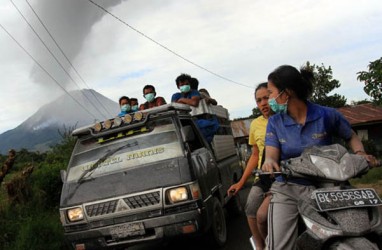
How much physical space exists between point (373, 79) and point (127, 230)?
923 cm

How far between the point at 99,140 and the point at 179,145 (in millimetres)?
1174

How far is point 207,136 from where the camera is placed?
7.26 meters

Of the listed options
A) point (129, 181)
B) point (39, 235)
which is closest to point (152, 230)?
point (129, 181)

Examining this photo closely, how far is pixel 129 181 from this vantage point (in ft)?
15.9

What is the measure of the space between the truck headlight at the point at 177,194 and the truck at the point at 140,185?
0.01 m

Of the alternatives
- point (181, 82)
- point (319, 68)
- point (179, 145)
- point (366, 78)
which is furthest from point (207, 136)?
point (319, 68)

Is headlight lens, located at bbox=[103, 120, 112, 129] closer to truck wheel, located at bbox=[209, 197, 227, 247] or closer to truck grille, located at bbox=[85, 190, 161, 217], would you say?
truck grille, located at bbox=[85, 190, 161, 217]

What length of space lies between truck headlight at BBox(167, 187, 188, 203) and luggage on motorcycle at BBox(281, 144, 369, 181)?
7.35 ft

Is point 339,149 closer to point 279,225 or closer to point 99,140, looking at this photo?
point 279,225

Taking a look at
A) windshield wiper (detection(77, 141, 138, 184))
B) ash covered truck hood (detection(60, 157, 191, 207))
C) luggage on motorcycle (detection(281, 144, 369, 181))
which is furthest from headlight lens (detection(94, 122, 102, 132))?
luggage on motorcycle (detection(281, 144, 369, 181))

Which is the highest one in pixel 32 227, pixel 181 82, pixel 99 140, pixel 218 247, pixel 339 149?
pixel 181 82

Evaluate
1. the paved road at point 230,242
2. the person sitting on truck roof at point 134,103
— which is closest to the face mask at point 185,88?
the person sitting on truck roof at point 134,103

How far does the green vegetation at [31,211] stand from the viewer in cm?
596

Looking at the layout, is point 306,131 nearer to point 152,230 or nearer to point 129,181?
point 152,230
